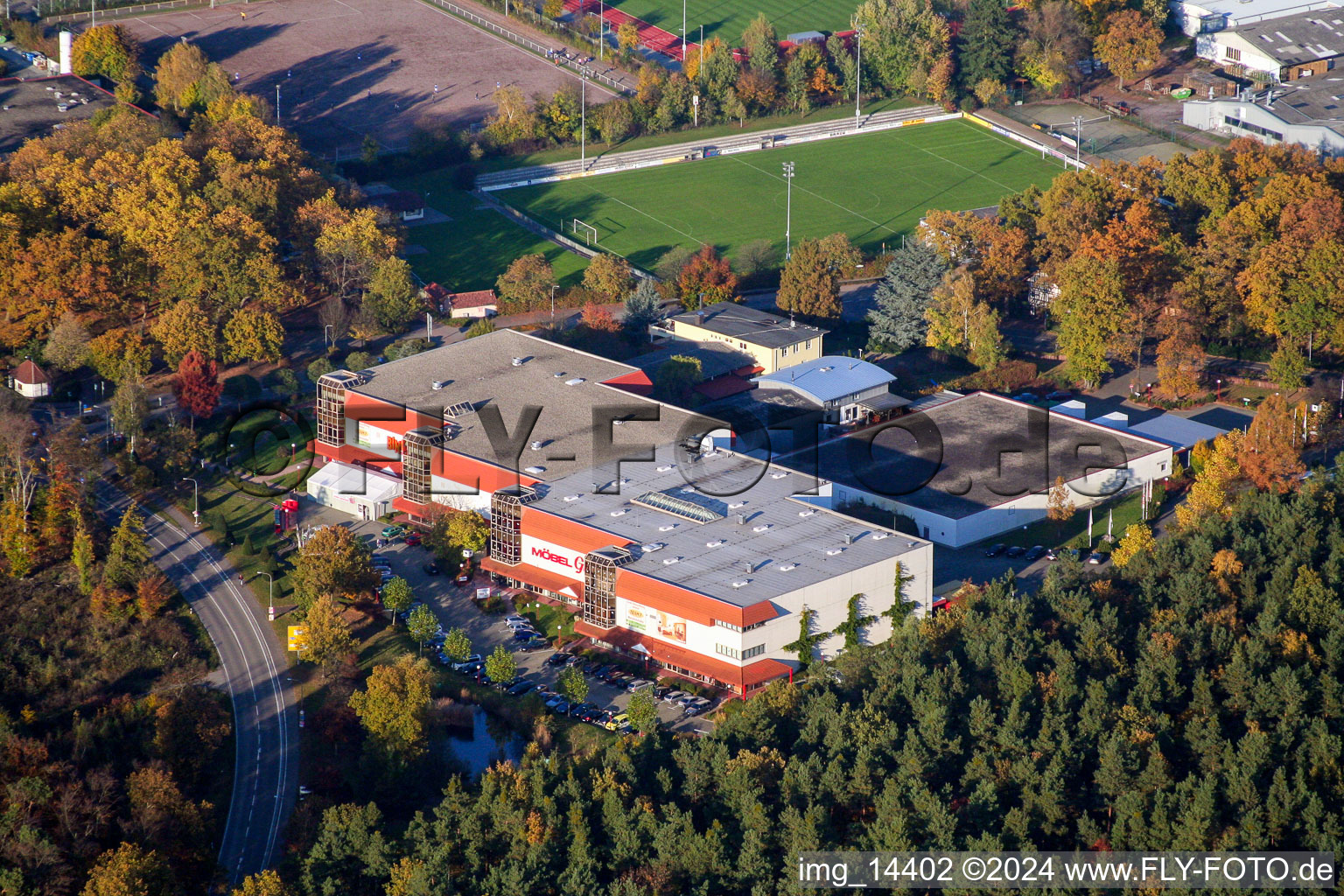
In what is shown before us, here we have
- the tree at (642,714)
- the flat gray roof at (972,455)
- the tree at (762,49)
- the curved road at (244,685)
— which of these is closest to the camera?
the curved road at (244,685)

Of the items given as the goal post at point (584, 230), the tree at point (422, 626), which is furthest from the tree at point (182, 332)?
the goal post at point (584, 230)

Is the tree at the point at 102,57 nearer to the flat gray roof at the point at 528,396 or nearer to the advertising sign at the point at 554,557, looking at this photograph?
the flat gray roof at the point at 528,396

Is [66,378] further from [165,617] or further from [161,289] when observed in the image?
[165,617]

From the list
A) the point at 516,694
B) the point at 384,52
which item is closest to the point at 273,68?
the point at 384,52

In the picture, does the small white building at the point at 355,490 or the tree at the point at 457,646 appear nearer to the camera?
the tree at the point at 457,646

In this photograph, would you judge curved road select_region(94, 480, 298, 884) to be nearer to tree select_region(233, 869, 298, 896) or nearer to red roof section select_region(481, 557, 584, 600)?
tree select_region(233, 869, 298, 896)
